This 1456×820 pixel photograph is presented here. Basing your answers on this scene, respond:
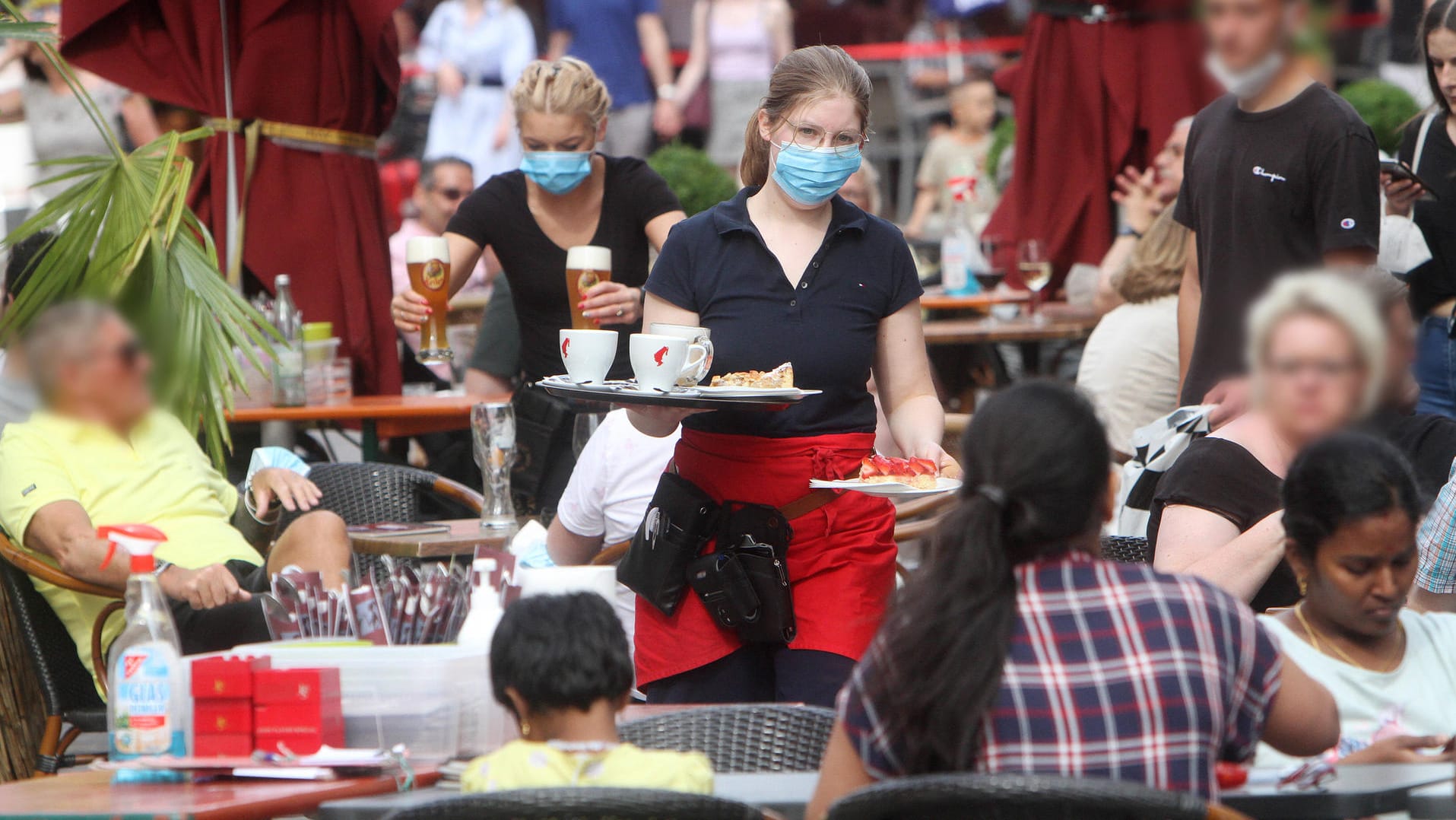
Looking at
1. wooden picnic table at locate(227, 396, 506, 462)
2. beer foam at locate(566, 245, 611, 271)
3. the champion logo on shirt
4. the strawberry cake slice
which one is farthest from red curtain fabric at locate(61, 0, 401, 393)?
the champion logo on shirt

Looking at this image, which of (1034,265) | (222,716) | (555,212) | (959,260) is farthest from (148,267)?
(959,260)

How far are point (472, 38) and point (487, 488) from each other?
6.32 meters

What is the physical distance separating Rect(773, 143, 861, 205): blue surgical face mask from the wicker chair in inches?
72.0

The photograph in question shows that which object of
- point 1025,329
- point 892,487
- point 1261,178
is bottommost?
point 892,487

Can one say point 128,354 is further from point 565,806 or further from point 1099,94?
point 1099,94

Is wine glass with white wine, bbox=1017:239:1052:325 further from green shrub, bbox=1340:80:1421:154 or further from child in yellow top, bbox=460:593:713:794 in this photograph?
child in yellow top, bbox=460:593:713:794

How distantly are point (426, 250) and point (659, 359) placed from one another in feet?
5.37

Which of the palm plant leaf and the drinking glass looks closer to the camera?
the palm plant leaf

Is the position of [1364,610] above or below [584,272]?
below

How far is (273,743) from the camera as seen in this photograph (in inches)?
86.0

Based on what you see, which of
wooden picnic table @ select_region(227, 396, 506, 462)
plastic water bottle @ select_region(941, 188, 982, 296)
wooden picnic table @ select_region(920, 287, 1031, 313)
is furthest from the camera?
plastic water bottle @ select_region(941, 188, 982, 296)

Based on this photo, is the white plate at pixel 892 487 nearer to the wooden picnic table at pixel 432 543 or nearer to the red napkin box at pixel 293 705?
the red napkin box at pixel 293 705

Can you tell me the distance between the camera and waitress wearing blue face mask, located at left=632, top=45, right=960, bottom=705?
10.1 feet

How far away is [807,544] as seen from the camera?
311cm
